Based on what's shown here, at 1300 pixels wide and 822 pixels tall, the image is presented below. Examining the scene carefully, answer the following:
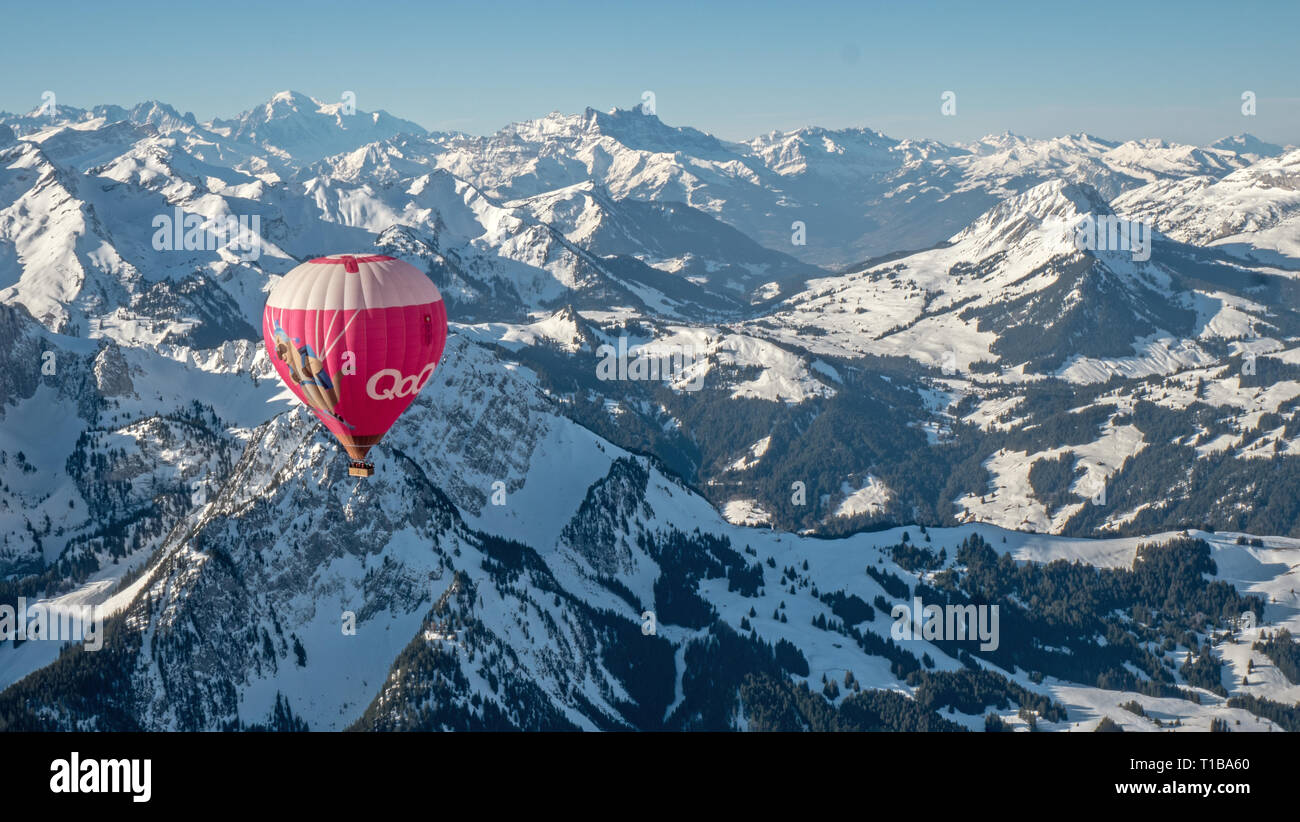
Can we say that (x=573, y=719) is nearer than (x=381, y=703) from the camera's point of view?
No
